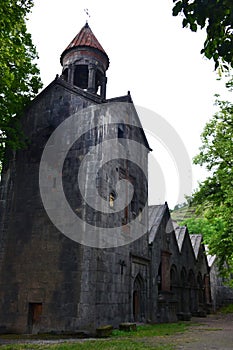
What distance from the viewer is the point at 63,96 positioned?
66.9ft

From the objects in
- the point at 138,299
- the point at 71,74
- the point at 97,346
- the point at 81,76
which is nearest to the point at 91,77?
the point at 71,74

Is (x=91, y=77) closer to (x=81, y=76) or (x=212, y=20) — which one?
(x=81, y=76)

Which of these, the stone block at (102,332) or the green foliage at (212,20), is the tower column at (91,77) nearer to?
the stone block at (102,332)

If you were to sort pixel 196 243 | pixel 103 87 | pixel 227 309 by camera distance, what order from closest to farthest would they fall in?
pixel 103 87
pixel 196 243
pixel 227 309

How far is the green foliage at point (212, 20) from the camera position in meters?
4.84

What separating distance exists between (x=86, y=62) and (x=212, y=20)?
60.8 ft

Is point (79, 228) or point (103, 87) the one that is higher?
point (103, 87)

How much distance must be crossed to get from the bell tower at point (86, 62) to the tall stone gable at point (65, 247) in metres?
0.07

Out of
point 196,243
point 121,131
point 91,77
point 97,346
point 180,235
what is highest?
→ point 91,77

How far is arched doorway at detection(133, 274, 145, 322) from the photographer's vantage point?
20.6 metres

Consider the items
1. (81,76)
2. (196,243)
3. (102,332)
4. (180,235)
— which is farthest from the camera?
(196,243)

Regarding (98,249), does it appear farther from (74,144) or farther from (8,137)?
(8,137)

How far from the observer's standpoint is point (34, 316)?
650 inches

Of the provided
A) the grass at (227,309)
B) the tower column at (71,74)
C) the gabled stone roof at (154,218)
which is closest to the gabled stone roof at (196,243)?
the grass at (227,309)
